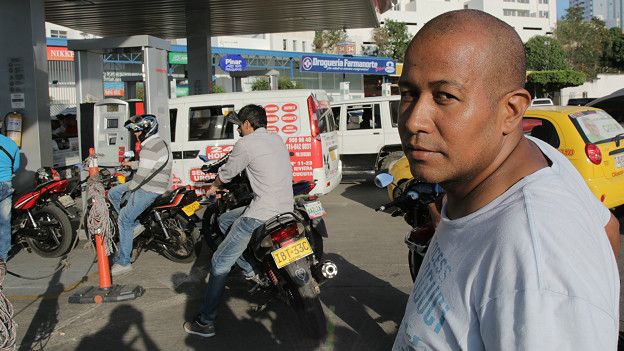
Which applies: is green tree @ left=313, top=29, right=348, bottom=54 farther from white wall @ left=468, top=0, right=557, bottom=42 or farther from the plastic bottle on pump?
the plastic bottle on pump

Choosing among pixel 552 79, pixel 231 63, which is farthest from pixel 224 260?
pixel 552 79

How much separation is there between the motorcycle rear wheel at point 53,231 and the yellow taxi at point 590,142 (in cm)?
586

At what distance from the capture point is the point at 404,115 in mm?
1363

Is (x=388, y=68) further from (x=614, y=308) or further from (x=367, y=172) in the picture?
(x=614, y=308)

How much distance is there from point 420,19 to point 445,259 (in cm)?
9499

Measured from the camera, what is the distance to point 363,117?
1337 cm

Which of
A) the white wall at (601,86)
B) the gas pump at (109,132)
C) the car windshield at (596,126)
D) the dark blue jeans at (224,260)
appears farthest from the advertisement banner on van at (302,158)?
the white wall at (601,86)

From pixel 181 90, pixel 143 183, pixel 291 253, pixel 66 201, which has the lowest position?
pixel 291 253

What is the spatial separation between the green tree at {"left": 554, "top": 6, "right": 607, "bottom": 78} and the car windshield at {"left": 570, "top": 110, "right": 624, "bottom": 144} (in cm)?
6685

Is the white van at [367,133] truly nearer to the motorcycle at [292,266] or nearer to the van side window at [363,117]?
the van side window at [363,117]

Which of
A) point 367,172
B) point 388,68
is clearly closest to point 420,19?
point 388,68

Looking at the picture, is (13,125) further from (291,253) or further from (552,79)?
(552,79)

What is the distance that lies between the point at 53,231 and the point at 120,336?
10.3 feet

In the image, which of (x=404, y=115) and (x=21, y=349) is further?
(x=21, y=349)
